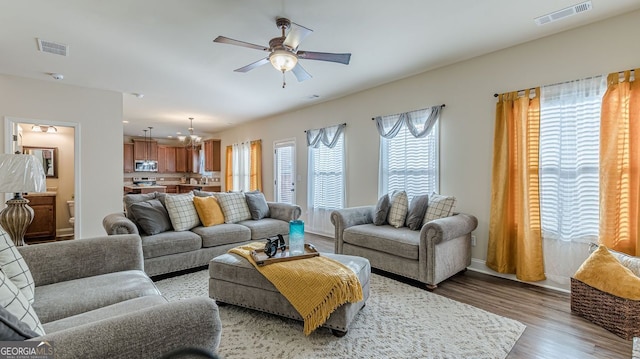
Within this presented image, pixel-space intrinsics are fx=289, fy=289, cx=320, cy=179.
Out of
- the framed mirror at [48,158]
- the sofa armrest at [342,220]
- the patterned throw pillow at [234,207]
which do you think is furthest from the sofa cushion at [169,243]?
the framed mirror at [48,158]

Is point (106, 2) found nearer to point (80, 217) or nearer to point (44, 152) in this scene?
point (80, 217)

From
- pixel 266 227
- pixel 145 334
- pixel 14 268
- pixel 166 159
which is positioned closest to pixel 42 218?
pixel 266 227

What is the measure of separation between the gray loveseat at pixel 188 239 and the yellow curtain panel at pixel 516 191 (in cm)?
270

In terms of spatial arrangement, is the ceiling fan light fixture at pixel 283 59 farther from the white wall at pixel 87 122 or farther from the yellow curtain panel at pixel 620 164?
the white wall at pixel 87 122

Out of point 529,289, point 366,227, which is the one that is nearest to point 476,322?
point 529,289

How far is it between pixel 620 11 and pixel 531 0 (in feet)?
3.02

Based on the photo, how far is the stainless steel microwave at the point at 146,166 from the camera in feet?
30.6

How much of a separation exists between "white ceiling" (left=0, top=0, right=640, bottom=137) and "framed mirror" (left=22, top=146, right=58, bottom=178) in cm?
240

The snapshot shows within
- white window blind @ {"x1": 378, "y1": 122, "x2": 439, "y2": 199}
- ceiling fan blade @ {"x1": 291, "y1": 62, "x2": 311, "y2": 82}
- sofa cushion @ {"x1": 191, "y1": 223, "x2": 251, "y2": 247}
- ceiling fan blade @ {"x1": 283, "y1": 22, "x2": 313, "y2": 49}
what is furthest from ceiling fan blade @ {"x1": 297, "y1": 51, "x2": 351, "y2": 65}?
sofa cushion @ {"x1": 191, "y1": 223, "x2": 251, "y2": 247}

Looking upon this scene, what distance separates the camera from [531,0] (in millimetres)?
2385

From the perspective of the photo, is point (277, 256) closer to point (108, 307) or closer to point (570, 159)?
point (108, 307)

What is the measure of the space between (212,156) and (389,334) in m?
8.24

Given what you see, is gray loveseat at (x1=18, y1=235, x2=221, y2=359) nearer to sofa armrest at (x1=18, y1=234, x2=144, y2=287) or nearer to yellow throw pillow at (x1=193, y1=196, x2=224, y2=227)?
sofa armrest at (x1=18, y1=234, x2=144, y2=287)

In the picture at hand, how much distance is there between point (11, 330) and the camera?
2.76ft
